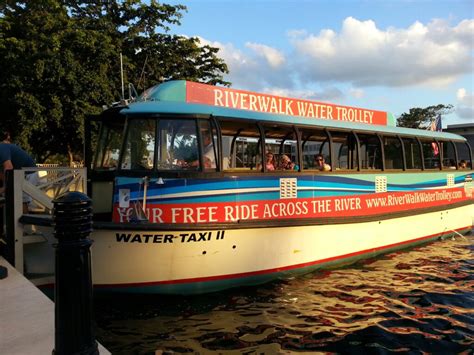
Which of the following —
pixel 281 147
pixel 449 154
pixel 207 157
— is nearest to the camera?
pixel 207 157

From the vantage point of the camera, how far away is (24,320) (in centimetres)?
345

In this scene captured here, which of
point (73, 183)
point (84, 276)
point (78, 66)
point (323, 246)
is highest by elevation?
point (78, 66)

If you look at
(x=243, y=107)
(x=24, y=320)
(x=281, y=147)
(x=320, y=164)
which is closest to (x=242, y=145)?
(x=243, y=107)

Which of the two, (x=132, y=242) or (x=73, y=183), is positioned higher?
(x=73, y=183)

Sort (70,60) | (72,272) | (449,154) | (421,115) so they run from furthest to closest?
1. (421,115)
2. (70,60)
3. (449,154)
4. (72,272)

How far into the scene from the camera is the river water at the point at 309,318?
14.5 ft

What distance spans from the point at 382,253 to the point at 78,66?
40.5ft

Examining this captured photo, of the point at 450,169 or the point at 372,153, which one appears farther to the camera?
the point at 450,169

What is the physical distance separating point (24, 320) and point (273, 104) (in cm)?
505

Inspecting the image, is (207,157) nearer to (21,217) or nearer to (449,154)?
(21,217)

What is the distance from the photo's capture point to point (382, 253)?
330 inches

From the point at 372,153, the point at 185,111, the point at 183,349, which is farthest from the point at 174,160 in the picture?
the point at 372,153

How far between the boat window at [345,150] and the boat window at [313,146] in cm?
24

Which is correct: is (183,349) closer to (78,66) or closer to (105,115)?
(105,115)
